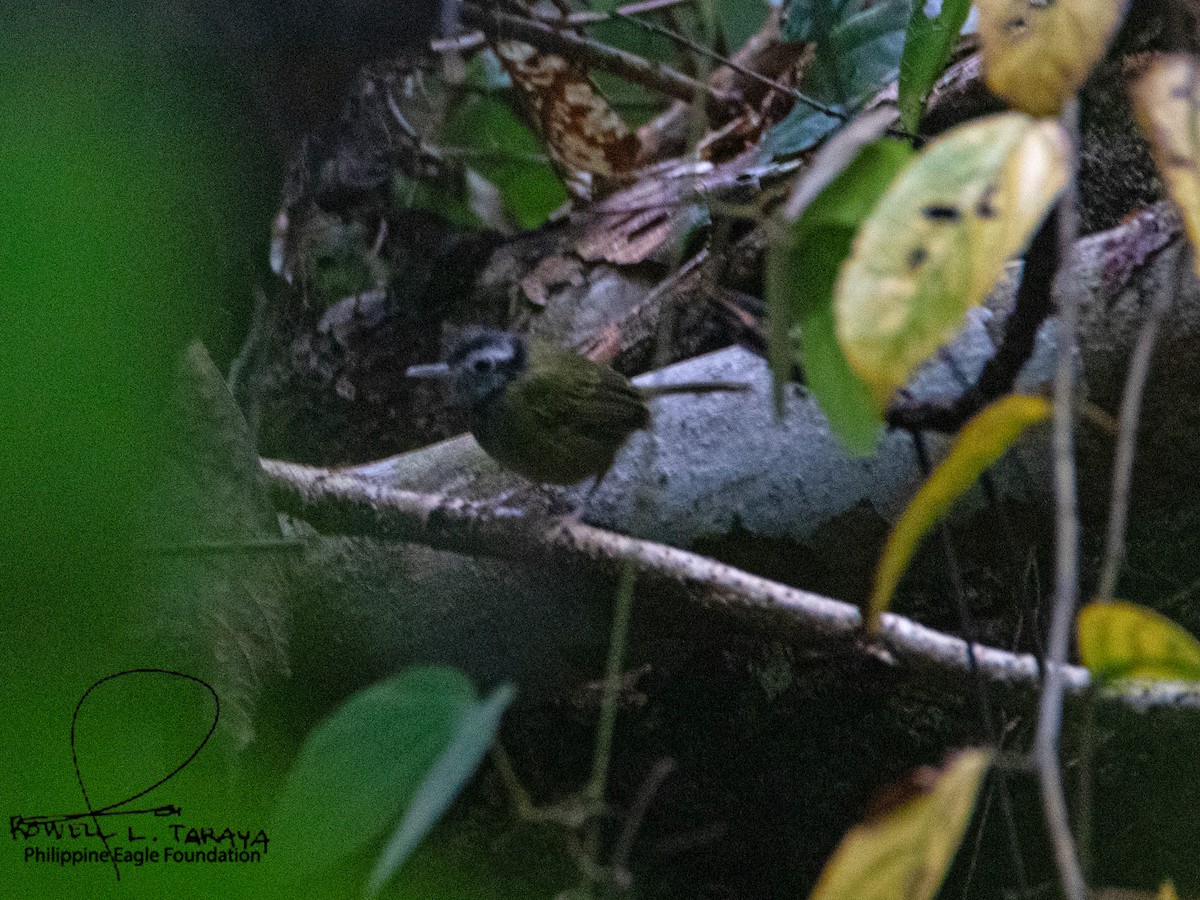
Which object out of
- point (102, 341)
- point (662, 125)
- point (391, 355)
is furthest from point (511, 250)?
point (102, 341)

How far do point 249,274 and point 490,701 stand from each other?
1.40 metres

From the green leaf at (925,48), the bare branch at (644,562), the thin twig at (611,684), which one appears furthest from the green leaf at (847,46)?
the thin twig at (611,684)

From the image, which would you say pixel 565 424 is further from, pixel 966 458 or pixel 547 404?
pixel 966 458

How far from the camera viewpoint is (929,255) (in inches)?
30.6

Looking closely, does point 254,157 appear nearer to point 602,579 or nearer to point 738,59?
point 602,579

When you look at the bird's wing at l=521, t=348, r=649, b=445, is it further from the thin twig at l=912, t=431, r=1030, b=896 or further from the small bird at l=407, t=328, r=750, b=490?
the thin twig at l=912, t=431, r=1030, b=896

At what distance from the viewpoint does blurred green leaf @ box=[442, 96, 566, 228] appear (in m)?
3.57

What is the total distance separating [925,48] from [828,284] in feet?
2.42

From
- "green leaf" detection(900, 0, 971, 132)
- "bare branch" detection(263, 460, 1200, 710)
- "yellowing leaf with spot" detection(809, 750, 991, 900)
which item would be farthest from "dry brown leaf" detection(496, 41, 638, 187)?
"yellowing leaf with spot" detection(809, 750, 991, 900)

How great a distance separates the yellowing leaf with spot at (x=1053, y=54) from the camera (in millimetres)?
907

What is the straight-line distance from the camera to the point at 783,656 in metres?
2.04

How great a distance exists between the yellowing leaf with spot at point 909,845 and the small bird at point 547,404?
1.18 meters

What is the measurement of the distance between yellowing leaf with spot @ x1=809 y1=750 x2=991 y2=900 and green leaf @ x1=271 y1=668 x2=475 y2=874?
324mm

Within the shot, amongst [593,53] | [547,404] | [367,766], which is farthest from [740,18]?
[367,766]
